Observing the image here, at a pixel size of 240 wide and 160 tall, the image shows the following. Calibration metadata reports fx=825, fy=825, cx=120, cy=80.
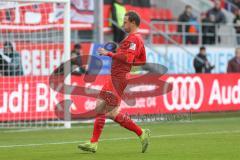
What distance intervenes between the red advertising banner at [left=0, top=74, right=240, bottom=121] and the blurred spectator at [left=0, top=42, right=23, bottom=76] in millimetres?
497

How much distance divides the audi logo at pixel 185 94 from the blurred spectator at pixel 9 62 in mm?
4231

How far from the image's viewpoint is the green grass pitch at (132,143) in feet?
42.0

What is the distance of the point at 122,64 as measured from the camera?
13.4 metres

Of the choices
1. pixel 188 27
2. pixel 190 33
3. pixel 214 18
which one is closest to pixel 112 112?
pixel 190 33

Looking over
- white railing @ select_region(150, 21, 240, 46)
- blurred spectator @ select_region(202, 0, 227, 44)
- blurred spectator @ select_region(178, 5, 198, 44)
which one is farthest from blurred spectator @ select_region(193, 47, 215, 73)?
blurred spectator @ select_region(202, 0, 227, 44)

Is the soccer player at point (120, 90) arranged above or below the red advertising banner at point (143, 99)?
above

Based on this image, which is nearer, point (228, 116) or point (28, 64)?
point (28, 64)

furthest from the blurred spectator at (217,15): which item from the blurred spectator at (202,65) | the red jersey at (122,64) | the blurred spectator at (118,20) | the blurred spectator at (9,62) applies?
the red jersey at (122,64)

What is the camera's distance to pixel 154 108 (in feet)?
72.8

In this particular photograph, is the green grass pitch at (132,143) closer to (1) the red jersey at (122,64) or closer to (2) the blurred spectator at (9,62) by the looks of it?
(1) the red jersey at (122,64)

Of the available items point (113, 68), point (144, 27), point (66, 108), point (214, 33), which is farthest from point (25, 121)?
point (214, 33)

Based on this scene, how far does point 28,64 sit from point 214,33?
36.3 ft

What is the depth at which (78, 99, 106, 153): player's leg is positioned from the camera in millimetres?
13094

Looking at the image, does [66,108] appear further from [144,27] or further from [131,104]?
[144,27]
